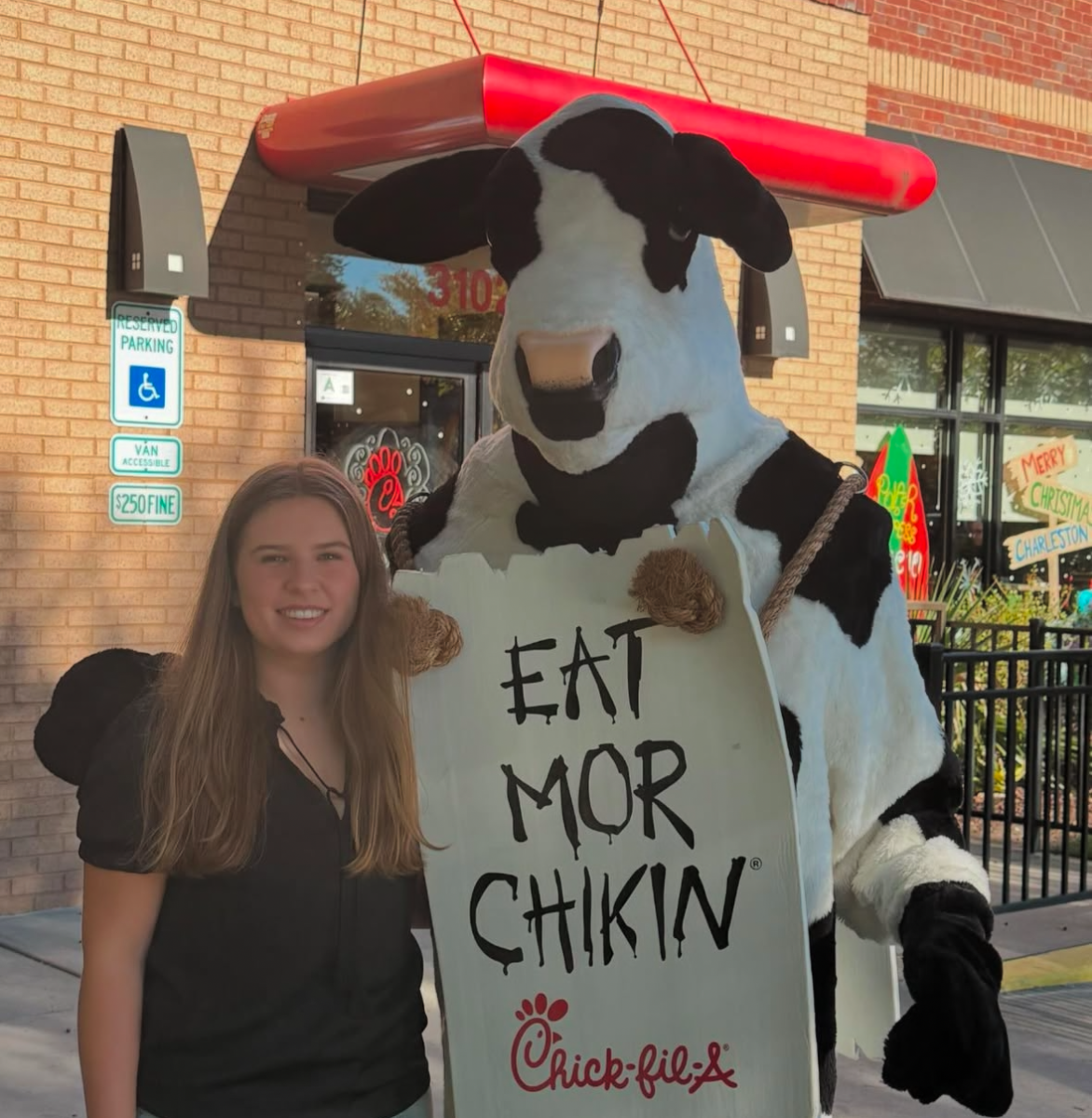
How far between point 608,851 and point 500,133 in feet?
16.1

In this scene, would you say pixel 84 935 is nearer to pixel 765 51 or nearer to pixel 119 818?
pixel 119 818

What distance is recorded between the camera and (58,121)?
22.2ft

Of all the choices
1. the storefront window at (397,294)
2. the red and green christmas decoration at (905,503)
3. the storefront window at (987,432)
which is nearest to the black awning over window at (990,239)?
the storefront window at (987,432)

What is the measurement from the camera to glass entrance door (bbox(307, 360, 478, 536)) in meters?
7.96

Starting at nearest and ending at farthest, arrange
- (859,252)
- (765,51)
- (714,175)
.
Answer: (714,175) → (765,51) → (859,252)

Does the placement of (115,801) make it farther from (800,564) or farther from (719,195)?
(719,195)

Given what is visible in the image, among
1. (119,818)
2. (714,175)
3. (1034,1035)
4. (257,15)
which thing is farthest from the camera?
(257,15)

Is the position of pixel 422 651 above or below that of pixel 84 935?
above

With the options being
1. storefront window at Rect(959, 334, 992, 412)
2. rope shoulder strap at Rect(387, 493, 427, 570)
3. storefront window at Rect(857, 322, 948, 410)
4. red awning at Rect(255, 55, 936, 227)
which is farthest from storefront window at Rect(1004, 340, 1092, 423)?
rope shoulder strap at Rect(387, 493, 427, 570)

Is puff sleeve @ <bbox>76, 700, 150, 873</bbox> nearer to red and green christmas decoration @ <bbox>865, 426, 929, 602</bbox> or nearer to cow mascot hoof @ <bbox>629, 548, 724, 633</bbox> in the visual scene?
cow mascot hoof @ <bbox>629, 548, 724, 633</bbox>

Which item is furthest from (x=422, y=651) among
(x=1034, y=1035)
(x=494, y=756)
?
(x=1034, y=1035)

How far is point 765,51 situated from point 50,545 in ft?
16.0

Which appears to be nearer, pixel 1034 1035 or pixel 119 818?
pixel 119 818

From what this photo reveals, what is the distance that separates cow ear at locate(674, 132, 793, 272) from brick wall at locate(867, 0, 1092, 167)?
944 cm
